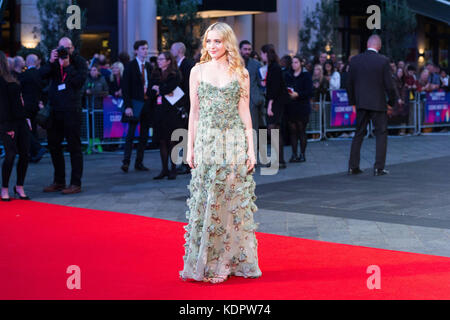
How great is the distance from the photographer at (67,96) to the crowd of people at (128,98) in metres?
0.01

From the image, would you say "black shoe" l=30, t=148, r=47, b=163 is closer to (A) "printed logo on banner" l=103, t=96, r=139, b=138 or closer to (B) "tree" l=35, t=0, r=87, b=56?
(A) "printed logo on banner" l=103, t=96, r=139, b=138

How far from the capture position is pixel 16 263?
241 inches

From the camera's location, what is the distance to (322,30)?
2453 centimetres

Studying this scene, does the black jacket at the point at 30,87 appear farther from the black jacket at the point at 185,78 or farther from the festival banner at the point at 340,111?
the festival banner at the point at 340,111

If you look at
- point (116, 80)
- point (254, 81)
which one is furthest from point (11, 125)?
point (116, 80)

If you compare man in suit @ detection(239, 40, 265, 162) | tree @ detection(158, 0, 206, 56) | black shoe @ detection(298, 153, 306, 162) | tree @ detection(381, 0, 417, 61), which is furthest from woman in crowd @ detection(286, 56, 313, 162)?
tree @ detection(381, 0, 417, 61)

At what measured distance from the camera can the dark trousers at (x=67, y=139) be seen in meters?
10.2

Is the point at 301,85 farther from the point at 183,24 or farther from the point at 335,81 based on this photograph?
the point at 183,24

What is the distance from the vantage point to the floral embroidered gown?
5625mm

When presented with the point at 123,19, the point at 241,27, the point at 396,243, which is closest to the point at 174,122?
the point at 396,243

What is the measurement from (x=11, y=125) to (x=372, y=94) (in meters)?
5.32

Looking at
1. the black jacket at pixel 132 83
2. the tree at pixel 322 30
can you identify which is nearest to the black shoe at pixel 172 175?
the black jacket at pixel 132 83
